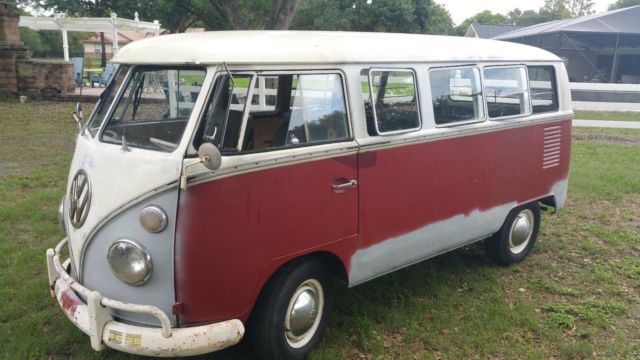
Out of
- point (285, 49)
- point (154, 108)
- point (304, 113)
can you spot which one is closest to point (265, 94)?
point (304, 113)

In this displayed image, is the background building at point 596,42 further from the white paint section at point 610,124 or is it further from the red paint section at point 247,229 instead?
the red paint section at point 247,229

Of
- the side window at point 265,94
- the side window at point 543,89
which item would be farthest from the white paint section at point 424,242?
the side window at point 265,94

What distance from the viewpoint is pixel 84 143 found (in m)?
3.68

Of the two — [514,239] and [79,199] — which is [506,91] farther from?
[79,199]

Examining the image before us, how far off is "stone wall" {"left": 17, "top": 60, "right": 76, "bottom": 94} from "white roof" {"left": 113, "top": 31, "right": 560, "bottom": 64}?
1641cm

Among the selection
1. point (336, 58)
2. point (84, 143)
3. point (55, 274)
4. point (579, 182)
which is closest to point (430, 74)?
point (336, 58)

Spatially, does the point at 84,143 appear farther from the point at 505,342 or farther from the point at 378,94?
the point at 505,342

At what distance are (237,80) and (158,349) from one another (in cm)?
159

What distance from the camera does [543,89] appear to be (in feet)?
18.8

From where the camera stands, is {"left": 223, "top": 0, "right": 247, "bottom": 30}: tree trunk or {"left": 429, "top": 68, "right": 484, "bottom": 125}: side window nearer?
{"left": 429, "top": 68, "right": 484, "bottom": 125}: side window

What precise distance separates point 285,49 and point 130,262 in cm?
158

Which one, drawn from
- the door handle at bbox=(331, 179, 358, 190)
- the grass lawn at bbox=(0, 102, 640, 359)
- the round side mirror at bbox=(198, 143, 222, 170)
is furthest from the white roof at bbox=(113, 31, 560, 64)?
the grass lawn at bbox=(0, 102, 640, 359)

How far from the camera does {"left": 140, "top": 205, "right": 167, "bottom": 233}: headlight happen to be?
3.02 metres

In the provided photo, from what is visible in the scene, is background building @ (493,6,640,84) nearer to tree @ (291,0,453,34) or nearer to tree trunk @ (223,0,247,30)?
tree @ (291,0,453,34)
